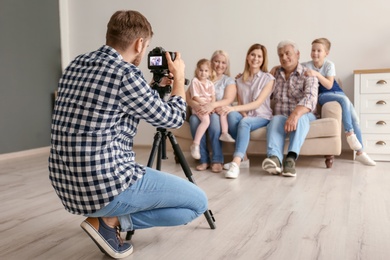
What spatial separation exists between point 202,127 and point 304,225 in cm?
160

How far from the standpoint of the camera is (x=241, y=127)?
328 centimetres

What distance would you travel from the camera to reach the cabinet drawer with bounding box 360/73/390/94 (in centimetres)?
360

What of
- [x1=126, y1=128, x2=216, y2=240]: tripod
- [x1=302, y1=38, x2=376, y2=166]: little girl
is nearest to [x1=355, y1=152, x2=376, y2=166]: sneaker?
[x1=302, y1=38, x2=376, y2=166]: little girl

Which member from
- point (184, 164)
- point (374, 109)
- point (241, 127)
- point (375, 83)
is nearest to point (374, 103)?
point (374, 109)

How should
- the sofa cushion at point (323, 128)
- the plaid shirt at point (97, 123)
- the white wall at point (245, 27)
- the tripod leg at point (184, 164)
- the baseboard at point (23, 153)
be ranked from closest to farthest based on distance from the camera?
the plaid shirt at point (97, 123) < the tripod leg at point (184, 164) < the sofa cushion at point (323, 128) < the white wall at point (245, 27) < the baseboard at point (23, 153)

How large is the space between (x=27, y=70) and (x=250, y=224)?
338 centimetres

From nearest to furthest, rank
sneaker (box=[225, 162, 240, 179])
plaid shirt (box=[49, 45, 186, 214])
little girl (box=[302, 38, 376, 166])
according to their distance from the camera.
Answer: plaid shirt (box=[49, 45, 186, 214])
sneaker (box=[225, 162, 240, 179])
little girl (box=[302, 38, 376, 166])

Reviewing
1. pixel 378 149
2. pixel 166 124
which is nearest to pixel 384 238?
pixel 166 124

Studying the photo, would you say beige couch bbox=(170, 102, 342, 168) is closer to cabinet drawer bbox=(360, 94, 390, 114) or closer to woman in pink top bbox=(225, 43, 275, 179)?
woman in pink top bbox=(225, 43, 275, 179)

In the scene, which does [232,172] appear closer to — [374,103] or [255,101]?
[255,101]

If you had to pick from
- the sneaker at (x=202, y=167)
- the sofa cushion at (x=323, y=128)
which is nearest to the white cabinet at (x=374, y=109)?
the sofa cushion at (x=323, y=128)

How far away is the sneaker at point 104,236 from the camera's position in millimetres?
1455

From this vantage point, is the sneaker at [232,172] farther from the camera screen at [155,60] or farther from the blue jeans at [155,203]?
the camera screen at [155,60]

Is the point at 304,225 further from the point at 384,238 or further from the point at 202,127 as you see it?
the point at 202,127
